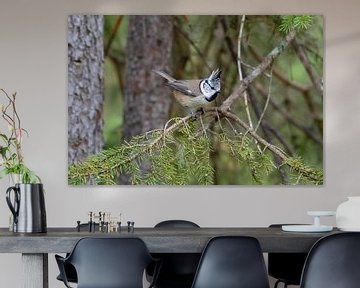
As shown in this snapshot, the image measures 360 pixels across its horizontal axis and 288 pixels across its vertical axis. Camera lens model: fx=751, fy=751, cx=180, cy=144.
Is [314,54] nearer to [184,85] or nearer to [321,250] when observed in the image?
[184,85]

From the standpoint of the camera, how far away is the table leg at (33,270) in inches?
140

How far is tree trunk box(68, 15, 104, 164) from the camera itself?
5.50 meters

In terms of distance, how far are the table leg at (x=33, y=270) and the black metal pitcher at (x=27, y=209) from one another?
0.17 metres

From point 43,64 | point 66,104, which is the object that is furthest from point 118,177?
point 43,64

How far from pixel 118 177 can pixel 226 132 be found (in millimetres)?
860

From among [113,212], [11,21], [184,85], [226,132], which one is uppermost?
[11,21]

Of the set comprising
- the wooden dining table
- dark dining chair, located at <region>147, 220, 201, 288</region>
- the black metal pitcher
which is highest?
the black metal pitcher

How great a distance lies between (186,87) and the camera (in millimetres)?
5539

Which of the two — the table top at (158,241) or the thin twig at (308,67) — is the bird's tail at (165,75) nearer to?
the thin twig at (308,67)

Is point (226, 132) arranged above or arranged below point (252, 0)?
below

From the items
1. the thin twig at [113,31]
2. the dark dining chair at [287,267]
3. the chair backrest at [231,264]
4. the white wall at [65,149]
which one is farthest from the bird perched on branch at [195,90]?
the chair backrest at [231,264]

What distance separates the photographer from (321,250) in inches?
135

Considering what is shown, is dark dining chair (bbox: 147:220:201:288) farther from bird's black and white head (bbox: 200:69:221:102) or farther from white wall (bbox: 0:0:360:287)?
bird's black and white head (bbox: 200:69:221:102)

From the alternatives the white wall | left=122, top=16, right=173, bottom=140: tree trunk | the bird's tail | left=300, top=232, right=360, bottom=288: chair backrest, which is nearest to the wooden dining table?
left=300, top=232, right=360, bottom=288: chair backrest
